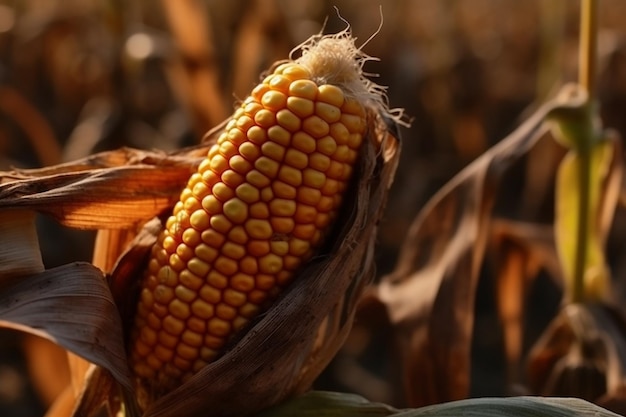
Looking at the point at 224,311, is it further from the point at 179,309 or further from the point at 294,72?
the point at 294,72

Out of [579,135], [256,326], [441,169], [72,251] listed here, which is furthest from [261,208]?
[441,169]

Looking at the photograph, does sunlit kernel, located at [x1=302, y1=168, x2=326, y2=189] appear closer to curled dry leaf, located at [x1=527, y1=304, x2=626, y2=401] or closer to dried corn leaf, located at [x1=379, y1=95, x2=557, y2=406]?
dried corn leaf, located at [x1=379, y1=95, x2=557, y2=406]

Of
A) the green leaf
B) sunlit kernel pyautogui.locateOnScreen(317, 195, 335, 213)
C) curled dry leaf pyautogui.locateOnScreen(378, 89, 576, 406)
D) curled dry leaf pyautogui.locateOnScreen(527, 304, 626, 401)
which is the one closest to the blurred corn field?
curled dry leaf pyautogui.locateOnScreen(378, 89, 576, 406)

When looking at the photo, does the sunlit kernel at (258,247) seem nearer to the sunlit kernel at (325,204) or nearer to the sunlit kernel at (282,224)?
the sunlit kernel at (282,224)

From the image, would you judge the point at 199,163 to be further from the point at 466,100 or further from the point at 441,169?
the point at 466,100

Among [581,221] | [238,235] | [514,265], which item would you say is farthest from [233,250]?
[514,265]

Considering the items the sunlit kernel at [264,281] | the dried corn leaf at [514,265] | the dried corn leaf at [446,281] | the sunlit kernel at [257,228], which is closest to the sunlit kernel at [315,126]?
the sunlit kernel at [257,228]
